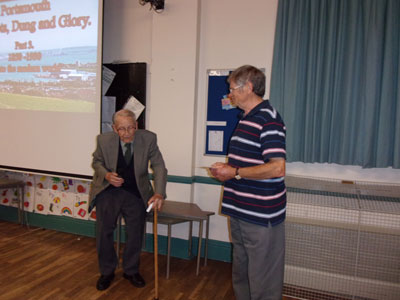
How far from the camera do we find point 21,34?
359 centimetres

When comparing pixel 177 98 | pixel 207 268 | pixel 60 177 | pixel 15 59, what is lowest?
pixel 207 268

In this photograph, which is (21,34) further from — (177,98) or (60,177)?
(177,98)

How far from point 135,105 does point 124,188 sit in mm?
1164

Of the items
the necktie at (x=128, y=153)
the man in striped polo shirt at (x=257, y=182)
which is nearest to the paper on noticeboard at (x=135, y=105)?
the necktie at (x=128, y=153)

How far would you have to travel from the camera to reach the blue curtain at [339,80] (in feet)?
7.81

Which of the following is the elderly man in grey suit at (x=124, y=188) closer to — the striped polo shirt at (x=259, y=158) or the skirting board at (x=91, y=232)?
the skirting board at (x=91, y=232)

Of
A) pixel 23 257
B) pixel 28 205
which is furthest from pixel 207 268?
pixel 28 205

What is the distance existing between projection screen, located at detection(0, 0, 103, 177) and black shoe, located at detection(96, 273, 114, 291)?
47.2 inches

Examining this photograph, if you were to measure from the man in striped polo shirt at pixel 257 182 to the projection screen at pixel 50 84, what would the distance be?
2.03m

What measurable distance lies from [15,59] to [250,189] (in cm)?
344

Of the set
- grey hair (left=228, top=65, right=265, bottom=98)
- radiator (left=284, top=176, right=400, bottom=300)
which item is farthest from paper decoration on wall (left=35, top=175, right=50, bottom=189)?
grey hair (left=228, top=65, right=265, bottom=98)

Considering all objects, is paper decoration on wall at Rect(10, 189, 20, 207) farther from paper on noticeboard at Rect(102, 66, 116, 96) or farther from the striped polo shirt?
the striped polo shirt

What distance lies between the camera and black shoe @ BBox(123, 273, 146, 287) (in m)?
2.55

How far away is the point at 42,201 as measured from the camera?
3893 millimetres
